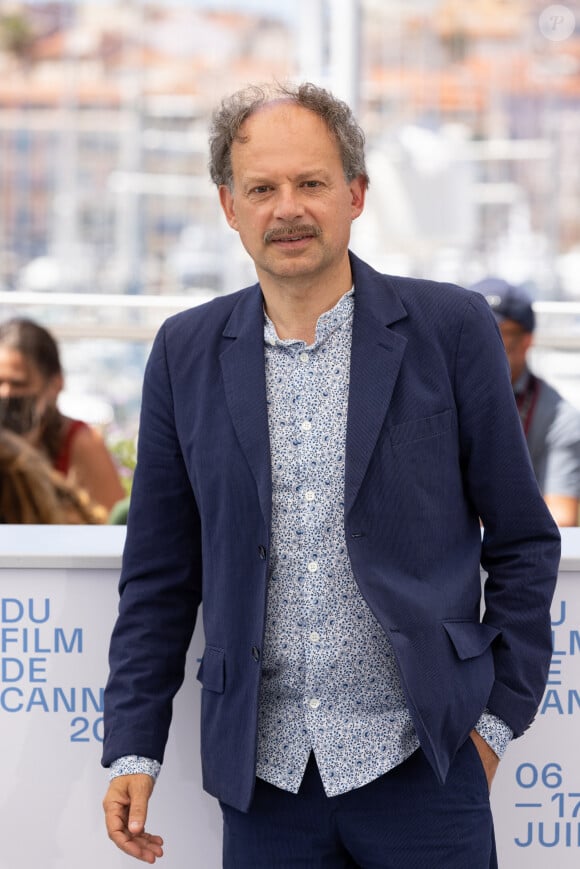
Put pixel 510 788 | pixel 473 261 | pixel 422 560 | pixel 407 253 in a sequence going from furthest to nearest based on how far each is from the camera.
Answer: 1. pixel 473 261
2. pixel 407 253
3. pixel 510 788
4. pixel 422 560

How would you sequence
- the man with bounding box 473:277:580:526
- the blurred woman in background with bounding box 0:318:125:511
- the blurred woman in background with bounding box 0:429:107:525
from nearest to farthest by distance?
the man with bounding box 473:277:580:526, the blurred woman in background with bounding box 0:429:107:525, the blurred woman in background with bounding box 0:318:125:511

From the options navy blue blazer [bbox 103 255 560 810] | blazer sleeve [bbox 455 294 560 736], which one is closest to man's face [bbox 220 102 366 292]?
navy blue blazer [bbox 103 255 560 810]

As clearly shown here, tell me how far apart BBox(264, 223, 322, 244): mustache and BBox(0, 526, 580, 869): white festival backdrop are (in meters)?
0.62

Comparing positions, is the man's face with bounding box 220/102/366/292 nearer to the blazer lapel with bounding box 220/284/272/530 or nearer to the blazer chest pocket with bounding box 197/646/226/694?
the blazer lapel with bounding box 220/284/272/530

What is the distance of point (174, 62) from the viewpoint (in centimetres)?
1183

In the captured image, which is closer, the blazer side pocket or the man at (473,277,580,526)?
the blazer side pocket

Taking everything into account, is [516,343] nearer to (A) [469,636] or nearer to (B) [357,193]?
(B) [357,193]

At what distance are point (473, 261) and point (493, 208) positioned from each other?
2.55m

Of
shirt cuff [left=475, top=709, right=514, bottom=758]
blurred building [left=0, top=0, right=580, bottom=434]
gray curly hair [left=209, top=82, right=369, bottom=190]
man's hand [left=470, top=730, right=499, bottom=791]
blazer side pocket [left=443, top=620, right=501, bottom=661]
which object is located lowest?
man's hand [left=470, top=730, right=499, bottom=791]

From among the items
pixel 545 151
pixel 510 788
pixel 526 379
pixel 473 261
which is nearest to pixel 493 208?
pixel 545 151

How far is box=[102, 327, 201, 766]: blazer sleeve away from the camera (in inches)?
68.9

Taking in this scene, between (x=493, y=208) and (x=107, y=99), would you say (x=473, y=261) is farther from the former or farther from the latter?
(x=107, y=99)

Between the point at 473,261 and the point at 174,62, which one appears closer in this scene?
the point at 473,261

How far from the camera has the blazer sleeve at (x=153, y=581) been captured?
5.74 feet
